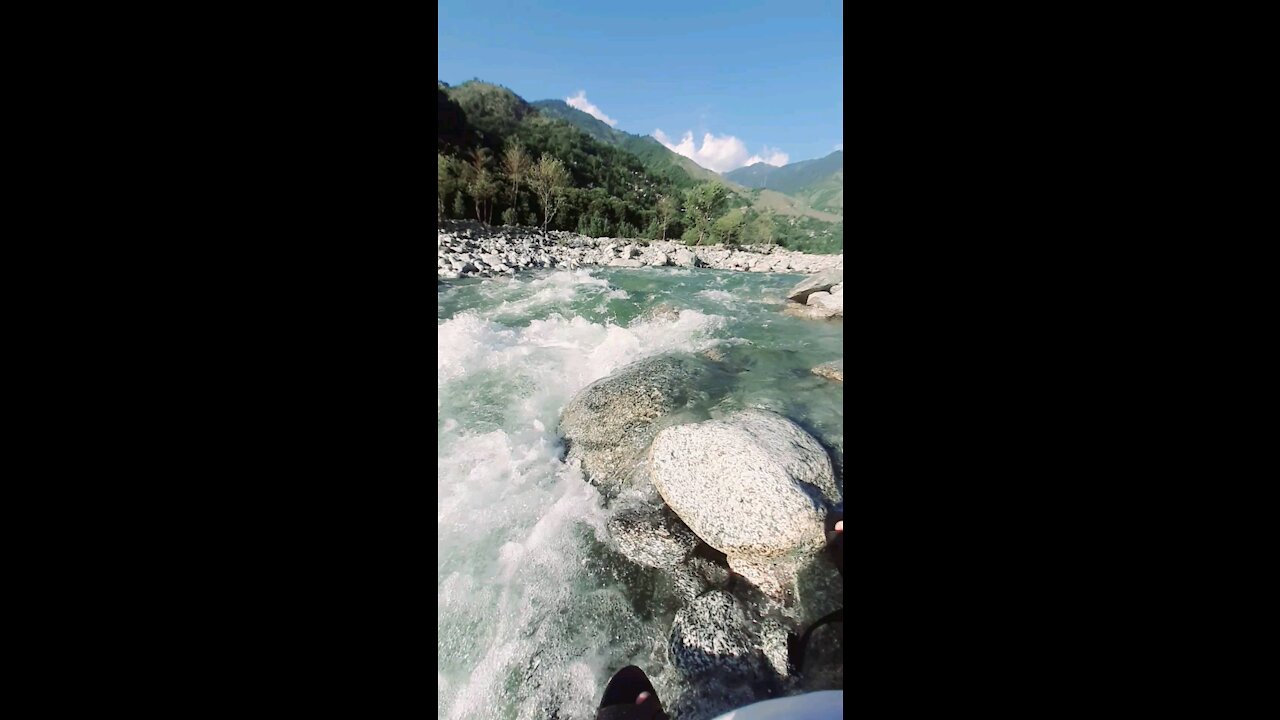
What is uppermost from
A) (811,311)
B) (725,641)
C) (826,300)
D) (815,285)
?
(815,285)

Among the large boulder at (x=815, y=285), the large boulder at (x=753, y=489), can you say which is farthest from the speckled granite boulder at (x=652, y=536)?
the large boulder at (x=815, y=285)

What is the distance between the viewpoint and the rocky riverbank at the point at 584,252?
5.32 m

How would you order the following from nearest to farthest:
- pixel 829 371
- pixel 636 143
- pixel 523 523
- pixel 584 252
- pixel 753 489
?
pixel 753 489 < pixel 523 523 < pixel 829 371 < pixel 636 143 < pixel 584 252

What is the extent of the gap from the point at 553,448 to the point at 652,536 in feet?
3.30

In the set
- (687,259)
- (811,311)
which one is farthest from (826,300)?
(687,259)

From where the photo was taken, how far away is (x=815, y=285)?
15.9ft

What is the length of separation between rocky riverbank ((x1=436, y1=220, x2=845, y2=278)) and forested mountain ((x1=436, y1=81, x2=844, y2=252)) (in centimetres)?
12

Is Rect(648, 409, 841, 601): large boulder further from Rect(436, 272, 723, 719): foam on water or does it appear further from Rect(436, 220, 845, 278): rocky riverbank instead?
Rect(436, 220, 845, 278): rocky riverbank

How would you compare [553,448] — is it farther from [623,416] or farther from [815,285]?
[815,285]

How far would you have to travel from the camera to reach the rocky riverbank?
532 cm

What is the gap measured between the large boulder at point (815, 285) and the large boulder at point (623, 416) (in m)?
1.53

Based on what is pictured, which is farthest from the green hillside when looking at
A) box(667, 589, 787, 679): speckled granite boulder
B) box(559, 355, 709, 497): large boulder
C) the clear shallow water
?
box(667, 589, 787, 679): speckled granite boulder
